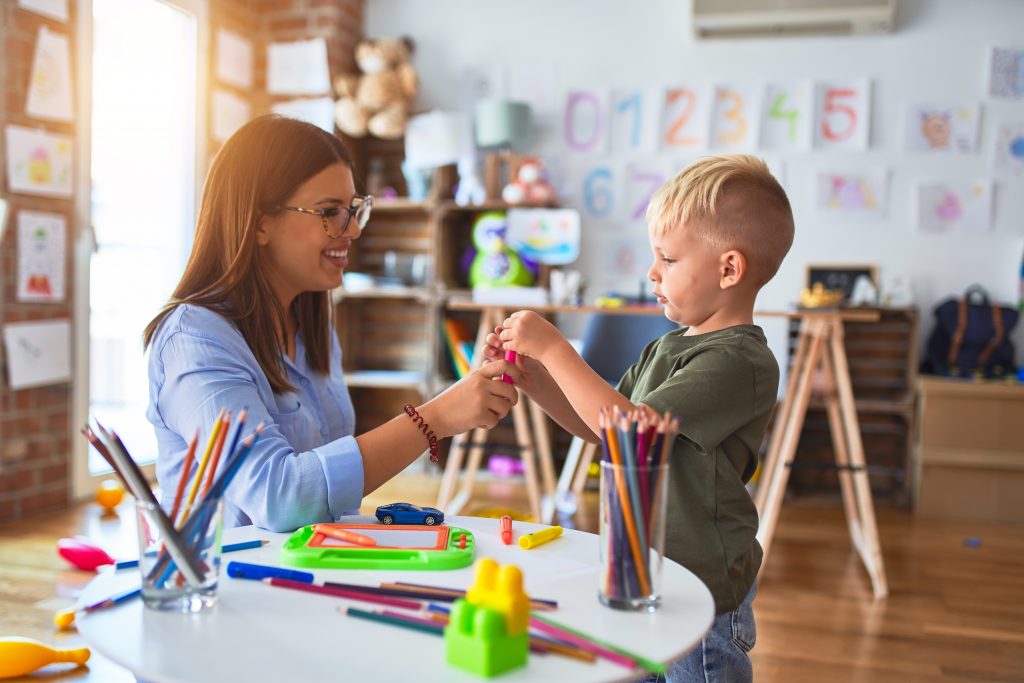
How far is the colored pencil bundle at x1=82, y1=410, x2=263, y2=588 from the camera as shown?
0.77 m

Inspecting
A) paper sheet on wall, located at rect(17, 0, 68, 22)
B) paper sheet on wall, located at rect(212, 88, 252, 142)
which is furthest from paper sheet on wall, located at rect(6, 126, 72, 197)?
paper sheet on wall, located at rect(212, 88, 252, 142)

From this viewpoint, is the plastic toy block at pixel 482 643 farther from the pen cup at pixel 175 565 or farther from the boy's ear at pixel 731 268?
the boy's ear at pixel 731 268

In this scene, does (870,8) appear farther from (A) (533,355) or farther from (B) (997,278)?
(A) (533,355)

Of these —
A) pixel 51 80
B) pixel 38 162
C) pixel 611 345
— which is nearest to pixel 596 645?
pixel 611 345

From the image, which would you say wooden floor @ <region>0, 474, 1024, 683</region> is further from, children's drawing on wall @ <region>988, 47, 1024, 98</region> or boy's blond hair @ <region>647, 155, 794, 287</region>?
children's drawing on wall @ <region>988, 47, 1024, 98</region>

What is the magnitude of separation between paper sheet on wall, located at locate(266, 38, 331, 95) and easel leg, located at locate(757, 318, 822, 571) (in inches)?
102

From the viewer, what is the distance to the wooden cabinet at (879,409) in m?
3.79

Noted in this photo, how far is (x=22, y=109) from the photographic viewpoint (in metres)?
3.10

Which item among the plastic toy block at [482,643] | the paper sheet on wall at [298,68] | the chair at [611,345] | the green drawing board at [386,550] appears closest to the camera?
the plastic toy block at [482,643]

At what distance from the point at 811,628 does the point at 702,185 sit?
158cm

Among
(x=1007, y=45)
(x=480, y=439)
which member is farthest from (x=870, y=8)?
(x=480, y=439)

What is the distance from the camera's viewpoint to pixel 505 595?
2.20ft

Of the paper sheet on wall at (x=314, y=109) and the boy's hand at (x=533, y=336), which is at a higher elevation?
the paper sheet on wall at (x=314, y=109)

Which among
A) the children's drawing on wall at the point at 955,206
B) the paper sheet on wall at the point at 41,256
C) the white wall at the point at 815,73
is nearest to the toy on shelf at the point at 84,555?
the paper sheet on wall at the point at 41,256
